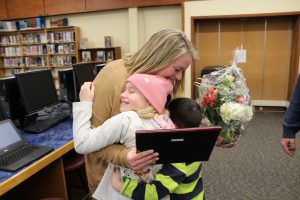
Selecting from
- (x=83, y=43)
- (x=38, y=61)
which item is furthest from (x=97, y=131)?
(x=38, y=61)

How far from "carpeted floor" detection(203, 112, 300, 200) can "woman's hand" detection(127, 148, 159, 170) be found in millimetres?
1866

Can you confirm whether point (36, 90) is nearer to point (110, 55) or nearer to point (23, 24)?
point (110, 55)

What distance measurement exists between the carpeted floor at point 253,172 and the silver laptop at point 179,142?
71.2 inches

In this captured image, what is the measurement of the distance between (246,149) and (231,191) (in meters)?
1.21

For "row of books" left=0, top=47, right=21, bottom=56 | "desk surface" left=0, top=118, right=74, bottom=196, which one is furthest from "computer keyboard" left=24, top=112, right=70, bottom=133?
"row of books" left=0, top=47, right=21, bottom=56

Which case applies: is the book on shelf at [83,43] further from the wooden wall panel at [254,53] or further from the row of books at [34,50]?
the wooden wall panel at [254,53]

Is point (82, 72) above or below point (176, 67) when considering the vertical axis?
below

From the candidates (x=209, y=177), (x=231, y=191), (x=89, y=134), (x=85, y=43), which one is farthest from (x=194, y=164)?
(x=85, y=43)

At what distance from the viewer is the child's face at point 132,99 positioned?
994 millimetres

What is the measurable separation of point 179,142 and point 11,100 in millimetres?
1993

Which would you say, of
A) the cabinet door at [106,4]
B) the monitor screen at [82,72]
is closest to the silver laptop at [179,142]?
the monitor screen at [82,72]

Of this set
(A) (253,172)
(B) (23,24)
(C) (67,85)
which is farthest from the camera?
(B) (23,24)

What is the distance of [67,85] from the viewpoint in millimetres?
3209

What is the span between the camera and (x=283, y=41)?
18.5 ft
